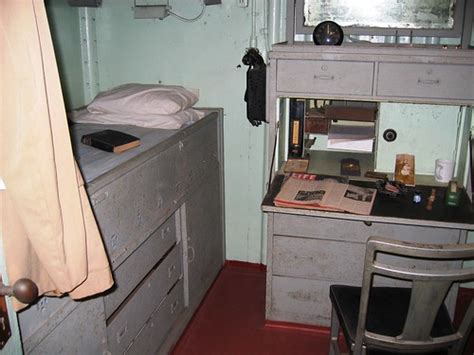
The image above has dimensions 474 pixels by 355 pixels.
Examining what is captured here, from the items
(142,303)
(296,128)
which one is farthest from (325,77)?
(142,303)

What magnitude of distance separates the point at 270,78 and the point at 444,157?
1027 millimetres

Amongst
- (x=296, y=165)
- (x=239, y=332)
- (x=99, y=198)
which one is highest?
(x=99, y=198)

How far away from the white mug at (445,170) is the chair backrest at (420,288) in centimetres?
96

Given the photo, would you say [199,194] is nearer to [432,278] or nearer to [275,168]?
[275,168]

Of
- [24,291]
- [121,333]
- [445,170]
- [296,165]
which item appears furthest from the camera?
[296,165]

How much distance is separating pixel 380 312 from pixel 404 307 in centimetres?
11

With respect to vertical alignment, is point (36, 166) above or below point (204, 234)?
above

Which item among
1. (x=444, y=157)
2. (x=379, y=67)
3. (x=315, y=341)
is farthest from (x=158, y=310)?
(x=444, y=157)

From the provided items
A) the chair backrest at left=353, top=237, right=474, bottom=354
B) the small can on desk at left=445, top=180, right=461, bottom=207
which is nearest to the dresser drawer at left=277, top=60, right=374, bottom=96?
the small can on desk at left=445, top=180, right=461, bottom=207

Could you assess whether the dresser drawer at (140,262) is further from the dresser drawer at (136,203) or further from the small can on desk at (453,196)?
the small can on desk at (453,196)

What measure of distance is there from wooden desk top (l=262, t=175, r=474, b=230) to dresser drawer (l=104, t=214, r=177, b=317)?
43cm

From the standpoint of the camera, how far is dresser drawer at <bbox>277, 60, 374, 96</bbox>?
2068 mm

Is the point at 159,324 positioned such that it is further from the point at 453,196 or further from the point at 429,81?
the point at 429,81

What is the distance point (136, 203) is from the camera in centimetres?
168
